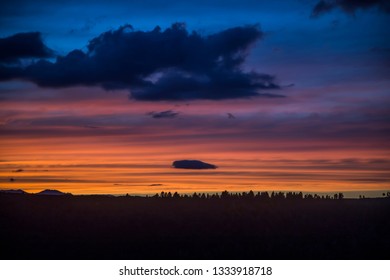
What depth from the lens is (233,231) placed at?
35.3 metres

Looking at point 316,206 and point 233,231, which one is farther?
point 316,206

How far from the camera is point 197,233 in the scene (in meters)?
34.3

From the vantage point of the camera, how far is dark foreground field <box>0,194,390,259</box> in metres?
29.0

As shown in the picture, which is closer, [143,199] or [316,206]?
[316,206]

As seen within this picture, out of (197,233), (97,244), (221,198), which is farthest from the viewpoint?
(221,198)

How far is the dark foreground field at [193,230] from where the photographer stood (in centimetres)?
2902

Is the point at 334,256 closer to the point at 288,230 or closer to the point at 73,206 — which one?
the point at 288,230

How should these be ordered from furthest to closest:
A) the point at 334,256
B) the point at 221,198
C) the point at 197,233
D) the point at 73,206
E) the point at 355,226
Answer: the point at 221,198 < the point at 73,206 < the point at 355,226 < the point at 197,233 < the point at 334,256

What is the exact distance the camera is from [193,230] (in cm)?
3544

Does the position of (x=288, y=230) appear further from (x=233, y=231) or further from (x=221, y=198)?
(x=221, y=198)
